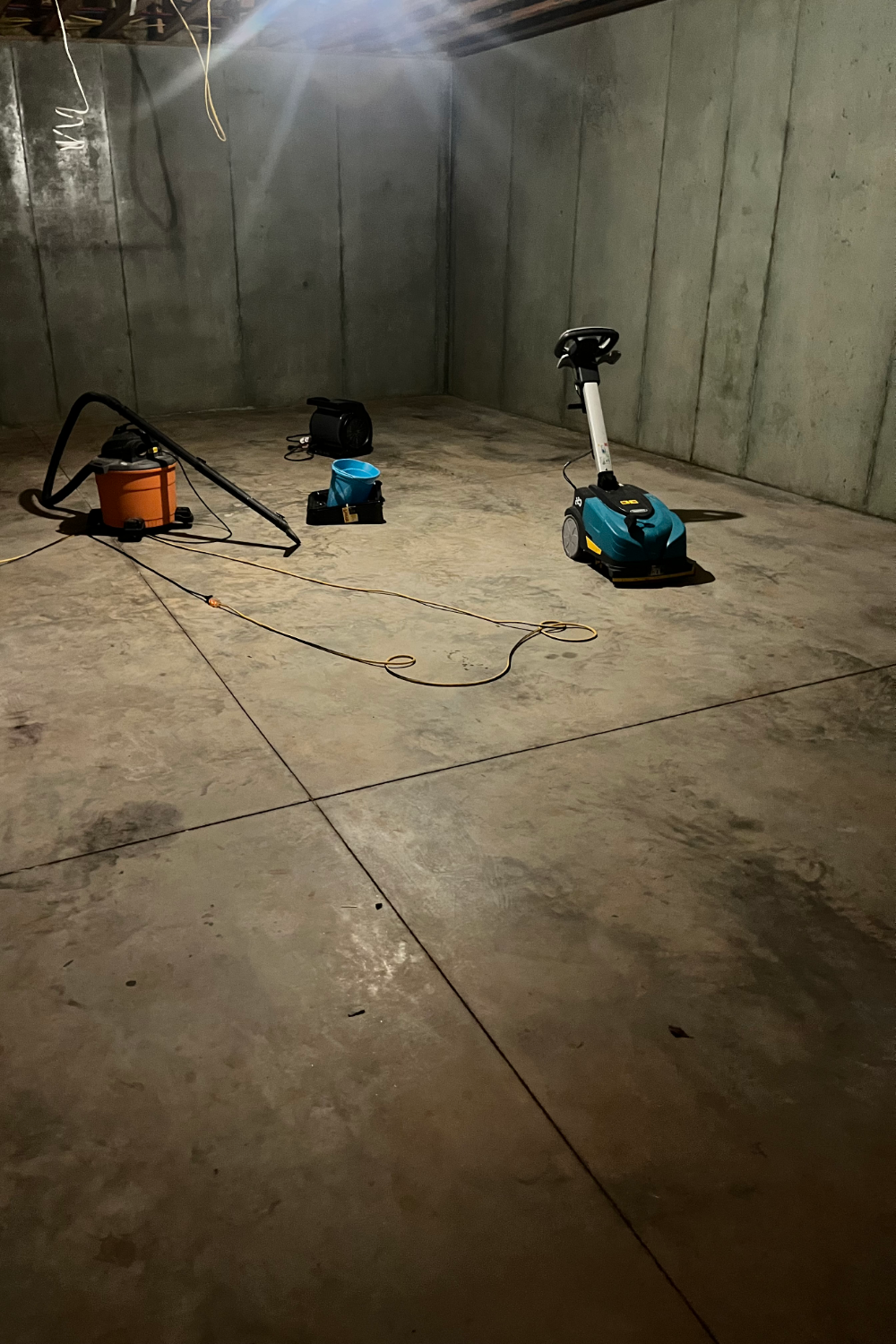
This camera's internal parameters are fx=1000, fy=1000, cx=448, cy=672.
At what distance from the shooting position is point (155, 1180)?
1.42 m

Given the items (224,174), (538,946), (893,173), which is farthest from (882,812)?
(224,174)

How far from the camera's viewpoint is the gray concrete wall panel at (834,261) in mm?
4355

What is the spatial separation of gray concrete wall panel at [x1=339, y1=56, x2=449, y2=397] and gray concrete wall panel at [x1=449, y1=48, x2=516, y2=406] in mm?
168

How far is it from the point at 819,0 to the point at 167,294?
4.32m

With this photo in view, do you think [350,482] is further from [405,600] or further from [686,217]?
[686,217]

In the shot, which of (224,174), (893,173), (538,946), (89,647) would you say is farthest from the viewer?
(224,174)

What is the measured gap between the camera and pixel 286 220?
7.01 metres

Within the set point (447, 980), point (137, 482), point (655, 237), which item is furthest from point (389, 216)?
point (447, 980)

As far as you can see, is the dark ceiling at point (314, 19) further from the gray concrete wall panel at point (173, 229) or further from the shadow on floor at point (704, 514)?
the shadow on floor at point (704, 514)

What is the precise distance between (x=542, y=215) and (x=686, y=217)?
139cm

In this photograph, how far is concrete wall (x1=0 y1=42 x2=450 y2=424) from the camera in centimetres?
634

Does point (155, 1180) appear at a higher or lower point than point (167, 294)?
lower

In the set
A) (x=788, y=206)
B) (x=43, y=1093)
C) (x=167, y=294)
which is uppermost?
(x=788, y=206)

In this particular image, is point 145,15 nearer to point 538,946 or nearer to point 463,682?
point 463,682
